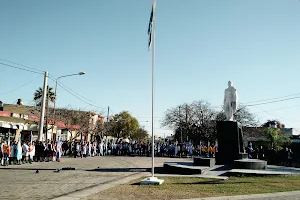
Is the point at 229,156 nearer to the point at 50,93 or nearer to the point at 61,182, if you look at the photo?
the point at 61,182

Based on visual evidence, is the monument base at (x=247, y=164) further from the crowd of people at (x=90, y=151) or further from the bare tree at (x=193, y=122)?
the bare tree at (x=193, y=122)

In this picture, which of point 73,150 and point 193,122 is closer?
point 73,150

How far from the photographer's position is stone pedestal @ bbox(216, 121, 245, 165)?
1858cm

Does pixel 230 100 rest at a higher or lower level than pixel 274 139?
higher

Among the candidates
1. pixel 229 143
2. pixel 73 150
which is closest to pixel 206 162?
pixel 229 143

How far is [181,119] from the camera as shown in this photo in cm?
6194

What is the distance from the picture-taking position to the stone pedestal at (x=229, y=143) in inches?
731

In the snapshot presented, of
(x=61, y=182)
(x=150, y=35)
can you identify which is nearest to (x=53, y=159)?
(x=61, y=182)

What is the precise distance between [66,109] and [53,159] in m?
31.6

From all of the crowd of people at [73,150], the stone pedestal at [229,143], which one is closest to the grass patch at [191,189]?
the stone pedestal at [229,143]

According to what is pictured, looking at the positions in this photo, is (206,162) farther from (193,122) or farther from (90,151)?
(193,122)

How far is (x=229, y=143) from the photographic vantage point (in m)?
18.8

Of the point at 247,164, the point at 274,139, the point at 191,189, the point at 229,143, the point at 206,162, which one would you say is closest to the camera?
the point at 191,189

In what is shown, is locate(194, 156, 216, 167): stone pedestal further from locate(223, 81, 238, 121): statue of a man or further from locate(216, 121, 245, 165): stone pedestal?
locate(223, 81, 238, 121): statue of a man
